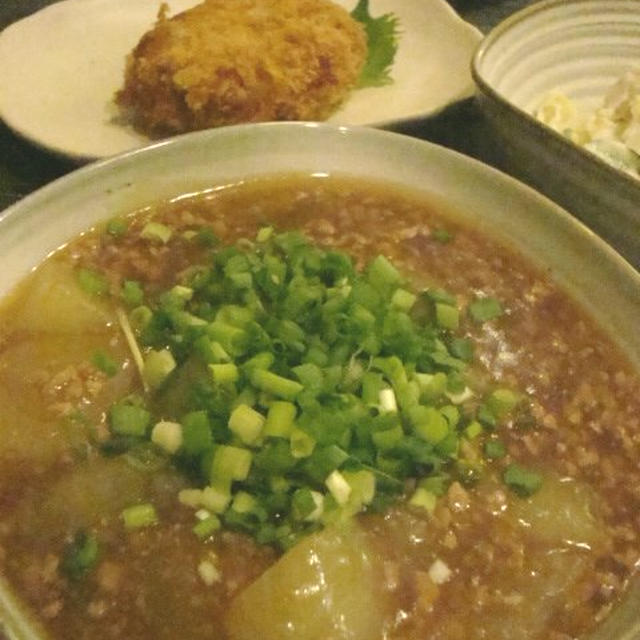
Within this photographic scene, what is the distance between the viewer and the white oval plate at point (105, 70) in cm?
275

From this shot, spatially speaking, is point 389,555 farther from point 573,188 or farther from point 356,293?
point 573,188

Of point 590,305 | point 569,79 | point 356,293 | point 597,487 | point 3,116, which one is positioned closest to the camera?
point 597,487

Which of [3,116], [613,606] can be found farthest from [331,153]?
[613,606]

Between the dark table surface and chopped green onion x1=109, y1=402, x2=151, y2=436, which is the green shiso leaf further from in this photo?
chopped green onion x1=109, y1=402, x2=151, y2=436

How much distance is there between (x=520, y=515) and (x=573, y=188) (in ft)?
3.57

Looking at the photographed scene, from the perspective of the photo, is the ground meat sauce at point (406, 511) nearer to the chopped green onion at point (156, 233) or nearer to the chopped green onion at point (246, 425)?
the chopped green onion at point (156, 233)

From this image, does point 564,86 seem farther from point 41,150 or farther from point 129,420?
point 129,420

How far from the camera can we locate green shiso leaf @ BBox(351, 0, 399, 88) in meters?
3.22

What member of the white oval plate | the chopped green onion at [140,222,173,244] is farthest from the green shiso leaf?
the chopped green onion at [140,222,173,244]

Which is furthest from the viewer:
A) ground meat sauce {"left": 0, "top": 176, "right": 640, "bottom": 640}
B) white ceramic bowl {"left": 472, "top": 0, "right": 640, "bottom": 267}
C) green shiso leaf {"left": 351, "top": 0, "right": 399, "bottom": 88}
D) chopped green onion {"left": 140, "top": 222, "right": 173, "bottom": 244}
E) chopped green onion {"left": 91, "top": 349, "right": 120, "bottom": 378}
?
green shiso leaf {"left": 351, "top": 0, "right": 399, "bottom": 88}

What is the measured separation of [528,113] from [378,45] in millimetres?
877

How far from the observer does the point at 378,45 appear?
3344mm

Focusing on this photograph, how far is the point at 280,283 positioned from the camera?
202 cm

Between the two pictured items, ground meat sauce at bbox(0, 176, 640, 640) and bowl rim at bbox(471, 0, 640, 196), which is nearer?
Answer: ground meat sauce at bbox(0, 176, 640, 640)
